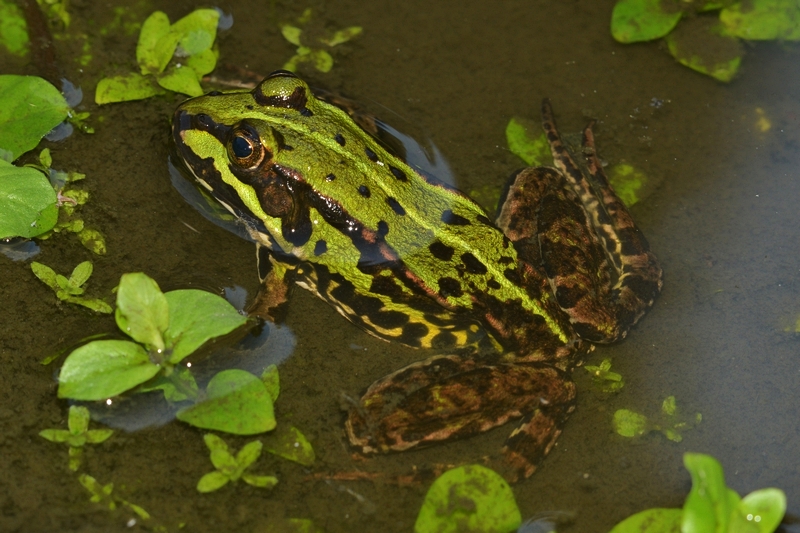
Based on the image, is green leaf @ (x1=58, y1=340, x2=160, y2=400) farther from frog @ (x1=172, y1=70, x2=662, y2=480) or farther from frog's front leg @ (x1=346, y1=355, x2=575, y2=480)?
frog's front leg @ (x1=346, y1=355, x2=575, y2=480)

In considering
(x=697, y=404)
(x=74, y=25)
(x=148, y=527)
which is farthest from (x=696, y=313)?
(x=74, y=25)

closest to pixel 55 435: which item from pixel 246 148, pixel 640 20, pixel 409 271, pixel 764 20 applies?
pixel 246 148

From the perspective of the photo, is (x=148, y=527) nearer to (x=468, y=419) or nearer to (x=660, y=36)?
(x=468, y=419)

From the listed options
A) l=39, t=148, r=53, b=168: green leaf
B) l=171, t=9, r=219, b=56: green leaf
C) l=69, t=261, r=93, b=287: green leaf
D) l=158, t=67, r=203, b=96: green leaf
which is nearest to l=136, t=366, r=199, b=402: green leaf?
l=69, t=261, r=93, b=287: green leaf

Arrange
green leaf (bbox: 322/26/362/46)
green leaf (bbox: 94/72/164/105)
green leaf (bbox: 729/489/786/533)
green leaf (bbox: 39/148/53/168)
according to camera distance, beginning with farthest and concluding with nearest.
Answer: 1. green leaf (bbox: 322/26/362/46)
2. green leaf (bbox: 94/72/164/105)
3. green leaf (bbox: 39/148/53/168)
4. green leaf (bbox: 729/489/786/533)

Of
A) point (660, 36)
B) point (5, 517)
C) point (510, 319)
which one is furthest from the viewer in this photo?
point (660, 36)

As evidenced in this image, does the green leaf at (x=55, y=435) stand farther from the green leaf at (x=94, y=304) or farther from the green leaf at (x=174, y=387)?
the green leaf at (x=94, y=304)

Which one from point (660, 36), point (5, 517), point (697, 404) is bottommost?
point (5, 517)
